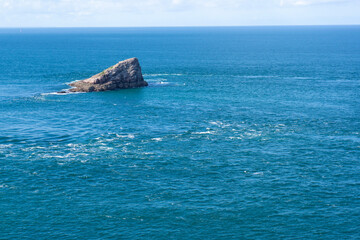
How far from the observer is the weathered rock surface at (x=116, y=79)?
171500 mm

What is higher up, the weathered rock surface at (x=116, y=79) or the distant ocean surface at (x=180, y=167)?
the weathered rock surface at (x=116, y=79)

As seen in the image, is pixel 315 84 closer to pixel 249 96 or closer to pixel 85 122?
pixel 249 96

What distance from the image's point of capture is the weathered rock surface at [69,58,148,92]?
563 ft

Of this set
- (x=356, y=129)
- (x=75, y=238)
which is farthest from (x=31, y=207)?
(x=356, y=129)

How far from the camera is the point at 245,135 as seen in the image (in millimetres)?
111500

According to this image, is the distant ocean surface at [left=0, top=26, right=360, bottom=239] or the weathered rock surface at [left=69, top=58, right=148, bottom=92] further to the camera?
the weathered rock surface at [left=69, top=58, right=148, bottom=92]

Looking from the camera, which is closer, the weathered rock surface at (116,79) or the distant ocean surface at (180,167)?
the distant ocean surface at (180,167)

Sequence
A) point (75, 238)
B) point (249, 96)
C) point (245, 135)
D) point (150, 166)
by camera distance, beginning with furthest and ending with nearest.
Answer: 1. point (249, 96)
2. point (245, 135)
3. point (150, 166)
4. point (75, 238)

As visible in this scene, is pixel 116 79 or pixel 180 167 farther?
pixel 116 79

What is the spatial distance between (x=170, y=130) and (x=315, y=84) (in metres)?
95.0

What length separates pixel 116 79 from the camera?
174m

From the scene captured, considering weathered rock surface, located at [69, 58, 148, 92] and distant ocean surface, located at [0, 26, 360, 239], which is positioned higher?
weathered rock surface, located at [69, 58, 148, 92]

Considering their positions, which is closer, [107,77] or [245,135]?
[245,135]

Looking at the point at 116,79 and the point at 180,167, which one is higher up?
the point at 116,79
